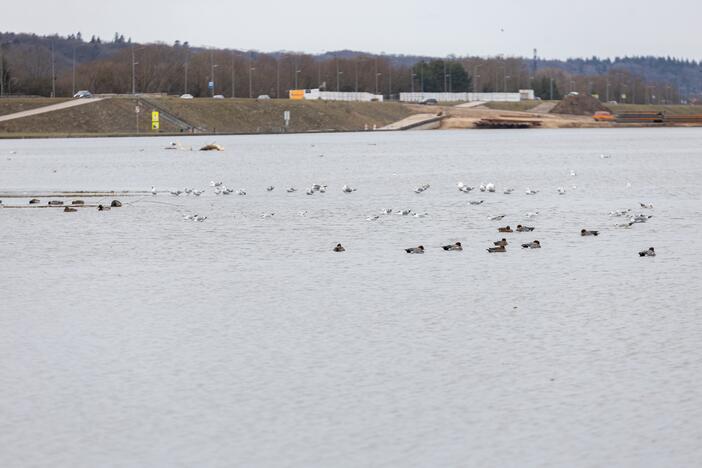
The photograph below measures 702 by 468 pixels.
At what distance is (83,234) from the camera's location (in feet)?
113

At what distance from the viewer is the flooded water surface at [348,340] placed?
13883 millimetres

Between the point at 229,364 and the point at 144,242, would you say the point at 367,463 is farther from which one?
the point at 144,242

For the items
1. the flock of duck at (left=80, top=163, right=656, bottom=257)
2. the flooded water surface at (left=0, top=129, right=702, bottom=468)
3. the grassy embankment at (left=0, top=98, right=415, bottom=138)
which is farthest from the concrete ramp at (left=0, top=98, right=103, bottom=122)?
the flooded water surface at (left=0, top=129, right=702, bottom=468)

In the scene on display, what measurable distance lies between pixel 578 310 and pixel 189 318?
23.2ft

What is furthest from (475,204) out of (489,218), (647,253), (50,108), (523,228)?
(50,108)

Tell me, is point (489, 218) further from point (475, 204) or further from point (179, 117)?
point (179, 117)

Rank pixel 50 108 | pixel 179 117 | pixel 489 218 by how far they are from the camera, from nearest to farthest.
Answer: pixel 489 218 < pixel 50 108 < pixel 179 117

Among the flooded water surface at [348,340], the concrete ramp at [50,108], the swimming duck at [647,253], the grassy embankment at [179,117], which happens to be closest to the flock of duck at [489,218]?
the swimming duck at [647,253]

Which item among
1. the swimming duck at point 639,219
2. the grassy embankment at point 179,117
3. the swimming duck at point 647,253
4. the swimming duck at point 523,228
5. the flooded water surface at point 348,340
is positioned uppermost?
the grassy embankment at point 179,117

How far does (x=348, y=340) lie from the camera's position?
19344mm

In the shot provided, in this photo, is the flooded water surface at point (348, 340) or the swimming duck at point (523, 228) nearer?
the flooded water surface at point (348, 340)

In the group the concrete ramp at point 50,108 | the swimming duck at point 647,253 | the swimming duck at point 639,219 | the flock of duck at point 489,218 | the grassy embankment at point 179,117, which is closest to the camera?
the swimming duck at point 647,253

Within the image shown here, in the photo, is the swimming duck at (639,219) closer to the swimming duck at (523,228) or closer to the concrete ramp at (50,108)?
the swimming duck at (523,228)

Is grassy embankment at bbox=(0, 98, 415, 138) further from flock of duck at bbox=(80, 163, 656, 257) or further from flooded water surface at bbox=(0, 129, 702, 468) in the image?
flooded water surface at bbox=(0, 129, 702, 468)
